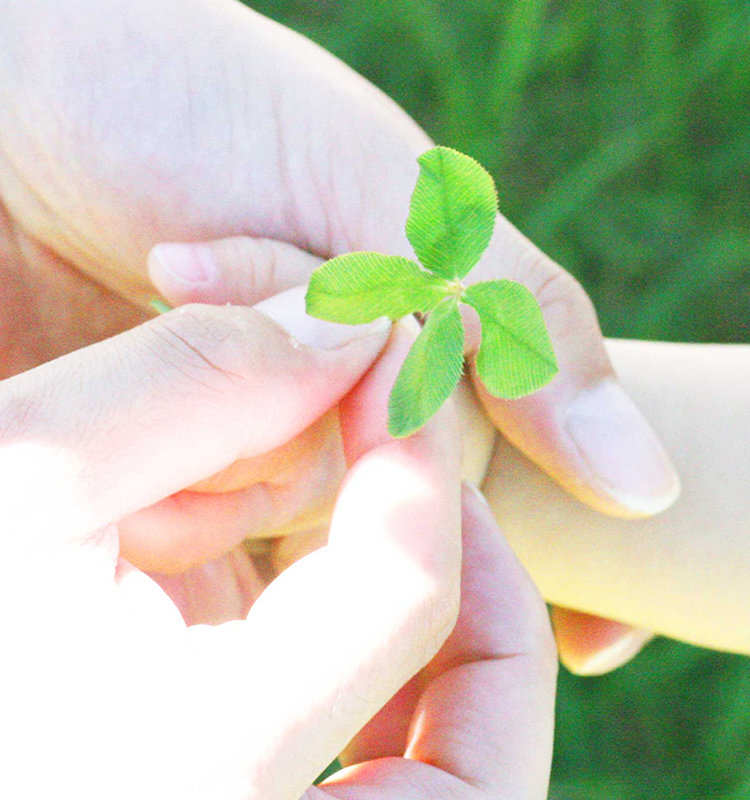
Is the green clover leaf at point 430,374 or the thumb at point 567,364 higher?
the green clover leaf at point 430,374

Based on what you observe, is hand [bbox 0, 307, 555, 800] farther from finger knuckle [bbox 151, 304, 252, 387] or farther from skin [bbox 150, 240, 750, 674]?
skin [bbox 150, 240, 750, 674]

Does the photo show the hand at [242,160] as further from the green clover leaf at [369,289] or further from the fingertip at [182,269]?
the green clover leaf at [369,289]

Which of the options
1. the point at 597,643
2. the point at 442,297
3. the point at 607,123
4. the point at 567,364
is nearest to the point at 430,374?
the point at 442,297

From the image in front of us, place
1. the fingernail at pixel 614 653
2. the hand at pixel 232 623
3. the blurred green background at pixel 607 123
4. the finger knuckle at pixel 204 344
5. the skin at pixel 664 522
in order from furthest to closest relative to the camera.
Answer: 1. the blurred green background at pixel 607 123
2. the fingernail at pixel 614 653
3. the skin at pixel 664 522
4. the finger knuckle at pixel 204 344
5. the hand at pixel 232 623

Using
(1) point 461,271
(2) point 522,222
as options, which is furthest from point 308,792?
(2) point 522,222

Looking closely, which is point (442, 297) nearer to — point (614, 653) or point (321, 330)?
point (321, 330)

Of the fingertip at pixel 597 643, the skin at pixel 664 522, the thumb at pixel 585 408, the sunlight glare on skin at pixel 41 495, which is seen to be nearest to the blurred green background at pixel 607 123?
the fingertip at pixel 597 643

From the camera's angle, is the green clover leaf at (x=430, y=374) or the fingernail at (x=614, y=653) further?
the fingernail at (x=614, y=653)
